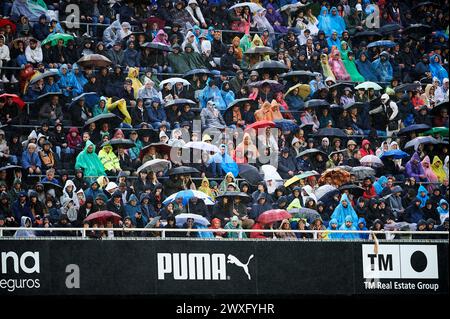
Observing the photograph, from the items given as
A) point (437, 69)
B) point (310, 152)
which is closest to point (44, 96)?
point (310, 152)

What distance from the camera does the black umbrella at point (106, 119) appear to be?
56.9 ft

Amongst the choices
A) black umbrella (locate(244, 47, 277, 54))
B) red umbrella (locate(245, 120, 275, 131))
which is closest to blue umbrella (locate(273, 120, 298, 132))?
red umbrella (locate(245, 120, 275, 131))

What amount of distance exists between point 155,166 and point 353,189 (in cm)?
317

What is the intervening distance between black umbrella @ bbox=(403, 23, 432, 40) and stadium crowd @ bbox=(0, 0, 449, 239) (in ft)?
0.12

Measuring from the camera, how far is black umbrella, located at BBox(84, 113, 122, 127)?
682 inches

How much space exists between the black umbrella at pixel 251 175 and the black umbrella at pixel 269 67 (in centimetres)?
196

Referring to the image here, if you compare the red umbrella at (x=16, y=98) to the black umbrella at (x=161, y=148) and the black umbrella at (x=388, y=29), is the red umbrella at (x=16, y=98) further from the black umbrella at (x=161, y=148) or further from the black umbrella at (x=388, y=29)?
the black umbrella at (x=388, y=29)

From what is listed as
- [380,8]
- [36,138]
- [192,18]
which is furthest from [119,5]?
[380,8]

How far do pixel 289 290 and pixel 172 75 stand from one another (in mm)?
4170

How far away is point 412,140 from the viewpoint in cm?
1900

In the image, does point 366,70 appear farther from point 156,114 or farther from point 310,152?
point 156,114

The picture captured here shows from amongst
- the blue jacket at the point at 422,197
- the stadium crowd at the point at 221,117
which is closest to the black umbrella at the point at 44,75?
the stadium crowd at the point at 221,117

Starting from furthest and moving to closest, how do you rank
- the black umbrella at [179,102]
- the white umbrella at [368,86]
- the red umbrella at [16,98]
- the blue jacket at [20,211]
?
1. the white umbrella at [368,86]
2. the black umbrella at [179,102]
3. the red umbrella at [16,98]
4. the blue jacket at [20,211]
